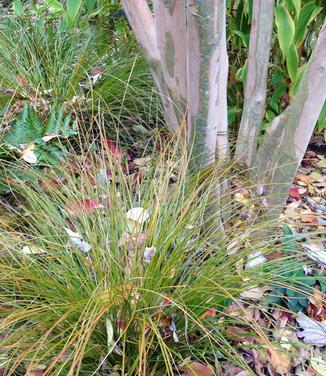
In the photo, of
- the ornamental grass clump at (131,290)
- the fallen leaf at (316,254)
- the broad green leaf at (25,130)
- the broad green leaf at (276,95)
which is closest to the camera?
the ornamental grass clump at (131,290)

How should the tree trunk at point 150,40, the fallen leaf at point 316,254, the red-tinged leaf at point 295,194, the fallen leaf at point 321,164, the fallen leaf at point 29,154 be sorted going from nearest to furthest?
the fallen leaf at point 316,254
the tree trunk at point 150,40
the fallen leaf at point 29,154
the red-tinged leaf at point 295,194
the fallen leaf at point 321,164

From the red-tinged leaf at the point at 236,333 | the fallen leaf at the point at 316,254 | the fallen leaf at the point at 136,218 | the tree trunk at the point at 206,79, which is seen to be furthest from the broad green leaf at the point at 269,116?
the red-tinged leaf at the point at 236,333

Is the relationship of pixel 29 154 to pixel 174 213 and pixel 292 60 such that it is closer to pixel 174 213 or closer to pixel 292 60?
pixel 174 213

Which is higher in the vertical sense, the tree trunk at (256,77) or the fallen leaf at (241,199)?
the tree trunk at (256,77)

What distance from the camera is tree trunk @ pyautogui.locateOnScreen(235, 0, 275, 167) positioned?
5.40 feet

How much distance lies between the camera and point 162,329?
1298mm

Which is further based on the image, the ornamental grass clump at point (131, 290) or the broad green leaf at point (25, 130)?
the broad green leaf at point (25, 130)

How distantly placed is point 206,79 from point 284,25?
0.58 meters

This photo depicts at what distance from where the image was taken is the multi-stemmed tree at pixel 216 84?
1.35 m

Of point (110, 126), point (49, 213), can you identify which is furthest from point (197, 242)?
point (110, 126)

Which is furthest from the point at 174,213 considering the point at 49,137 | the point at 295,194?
the point at 295,194

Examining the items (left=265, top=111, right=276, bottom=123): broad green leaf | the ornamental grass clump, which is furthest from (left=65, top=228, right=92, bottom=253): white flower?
(left=265, top=111, right=276, bottom=123): broad green leaf

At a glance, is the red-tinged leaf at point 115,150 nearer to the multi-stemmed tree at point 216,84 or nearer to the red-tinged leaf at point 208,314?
the multi-stemmed tree at point 216,84

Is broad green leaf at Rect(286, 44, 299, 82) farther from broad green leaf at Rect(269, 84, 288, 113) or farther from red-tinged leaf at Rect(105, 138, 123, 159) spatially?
red-tinged leaf at Rect(105, 138, 123, 159)
